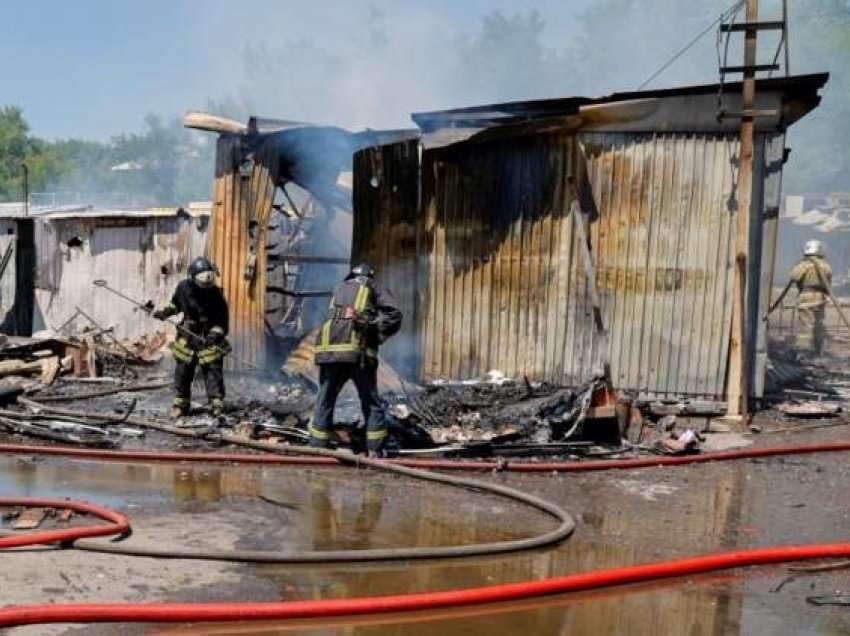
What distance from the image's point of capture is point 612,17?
39.9m

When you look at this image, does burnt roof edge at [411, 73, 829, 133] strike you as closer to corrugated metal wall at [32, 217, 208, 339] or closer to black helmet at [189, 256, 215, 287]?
black helmet at [189, 256, 215, 287]

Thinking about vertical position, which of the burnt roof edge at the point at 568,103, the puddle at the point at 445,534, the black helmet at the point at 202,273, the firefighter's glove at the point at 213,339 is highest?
the burnt roof edge at the point at 568,103

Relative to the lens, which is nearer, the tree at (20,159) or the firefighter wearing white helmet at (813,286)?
the firefighter wearing white helmet at (813,286)

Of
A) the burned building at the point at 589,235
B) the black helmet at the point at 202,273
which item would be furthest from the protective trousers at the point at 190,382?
the burned building at the point at 589,235

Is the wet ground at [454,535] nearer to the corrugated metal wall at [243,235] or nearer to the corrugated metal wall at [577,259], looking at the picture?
the corrugated metal wall at [577,259]

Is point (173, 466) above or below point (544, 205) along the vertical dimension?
below

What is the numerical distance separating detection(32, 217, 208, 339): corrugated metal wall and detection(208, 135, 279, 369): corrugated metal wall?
2788 millimetres

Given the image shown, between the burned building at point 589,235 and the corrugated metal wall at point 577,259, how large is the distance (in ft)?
0.05

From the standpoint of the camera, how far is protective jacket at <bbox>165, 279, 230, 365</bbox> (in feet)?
30.6

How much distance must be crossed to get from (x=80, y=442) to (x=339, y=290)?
Result: 9.18ft

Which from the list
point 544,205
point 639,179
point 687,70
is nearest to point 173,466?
point 544,205

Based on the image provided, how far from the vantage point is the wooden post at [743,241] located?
8.89 meters

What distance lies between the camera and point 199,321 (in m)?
9.49

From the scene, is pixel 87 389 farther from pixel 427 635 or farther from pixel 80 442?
pixel 427 635
